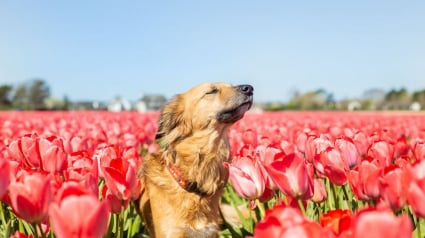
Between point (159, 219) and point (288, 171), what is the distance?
2.00 metres

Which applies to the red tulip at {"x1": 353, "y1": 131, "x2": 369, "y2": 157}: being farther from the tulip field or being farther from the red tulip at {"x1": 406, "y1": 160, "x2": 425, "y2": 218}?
the red tulip at {"x1": 406, "y1": 160, "x2": 425, "y2": 218}

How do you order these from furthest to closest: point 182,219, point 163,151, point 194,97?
point 194,97, point 163,151, point 182,219

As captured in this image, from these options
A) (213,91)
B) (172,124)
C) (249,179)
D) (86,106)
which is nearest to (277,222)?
(249,179)

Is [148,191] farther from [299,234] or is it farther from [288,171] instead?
[299,234]

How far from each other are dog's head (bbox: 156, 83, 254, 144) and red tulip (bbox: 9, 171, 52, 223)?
277 cm

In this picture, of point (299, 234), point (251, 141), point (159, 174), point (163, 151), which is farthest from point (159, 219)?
point (299, 234)

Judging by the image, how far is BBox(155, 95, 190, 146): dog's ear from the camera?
14.9ft

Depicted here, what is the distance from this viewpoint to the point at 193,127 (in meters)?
4.65

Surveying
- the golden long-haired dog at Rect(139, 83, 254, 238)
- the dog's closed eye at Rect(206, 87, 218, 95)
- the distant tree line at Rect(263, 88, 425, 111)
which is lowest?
the distant tree line at Rect(263, 88, 425, 111)

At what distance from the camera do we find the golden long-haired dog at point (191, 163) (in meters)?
3.87

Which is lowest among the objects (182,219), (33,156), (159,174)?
(182,219)

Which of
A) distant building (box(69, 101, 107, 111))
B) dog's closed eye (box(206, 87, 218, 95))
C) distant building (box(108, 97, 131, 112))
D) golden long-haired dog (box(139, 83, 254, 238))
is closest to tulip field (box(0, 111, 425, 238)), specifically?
golden long-haired dog (box(139, 83, 254, 238))

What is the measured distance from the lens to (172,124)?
4664 mm

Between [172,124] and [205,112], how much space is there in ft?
1.14
